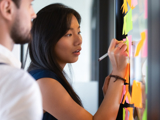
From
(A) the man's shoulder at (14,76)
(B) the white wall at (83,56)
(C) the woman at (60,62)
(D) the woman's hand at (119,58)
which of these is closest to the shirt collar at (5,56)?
(A) the man's shoulder at (14,76)

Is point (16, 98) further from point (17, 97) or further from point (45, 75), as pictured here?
point (45, 75)

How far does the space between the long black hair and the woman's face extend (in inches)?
0.7

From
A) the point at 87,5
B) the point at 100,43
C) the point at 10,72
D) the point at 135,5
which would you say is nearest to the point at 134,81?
the point at 135,5

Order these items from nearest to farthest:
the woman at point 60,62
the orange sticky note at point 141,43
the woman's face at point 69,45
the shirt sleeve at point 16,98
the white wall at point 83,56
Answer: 1. the shirt sleeve at point 16,98
2. the orange sticky note at point 141,43
3. the woman at point 60,62
4. the woman's face at point 69,45
5. the white wall at point 83,56

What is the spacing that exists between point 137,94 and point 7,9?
0.45 m

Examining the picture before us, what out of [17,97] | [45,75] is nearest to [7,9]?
[17,97]

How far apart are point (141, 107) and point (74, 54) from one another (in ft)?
1.26

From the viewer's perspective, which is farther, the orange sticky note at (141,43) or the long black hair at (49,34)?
the long black hair at (49,34)

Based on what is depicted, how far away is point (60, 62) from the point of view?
34.5 inches

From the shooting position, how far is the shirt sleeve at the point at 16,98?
1.19 feet

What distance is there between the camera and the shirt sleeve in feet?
1.19

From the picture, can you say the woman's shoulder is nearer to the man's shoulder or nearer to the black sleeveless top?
the black sleeveless top

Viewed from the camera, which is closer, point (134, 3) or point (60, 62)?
point (134, 3)

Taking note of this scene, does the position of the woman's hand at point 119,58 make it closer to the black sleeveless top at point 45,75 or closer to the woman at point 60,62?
the woman at point 60,62
